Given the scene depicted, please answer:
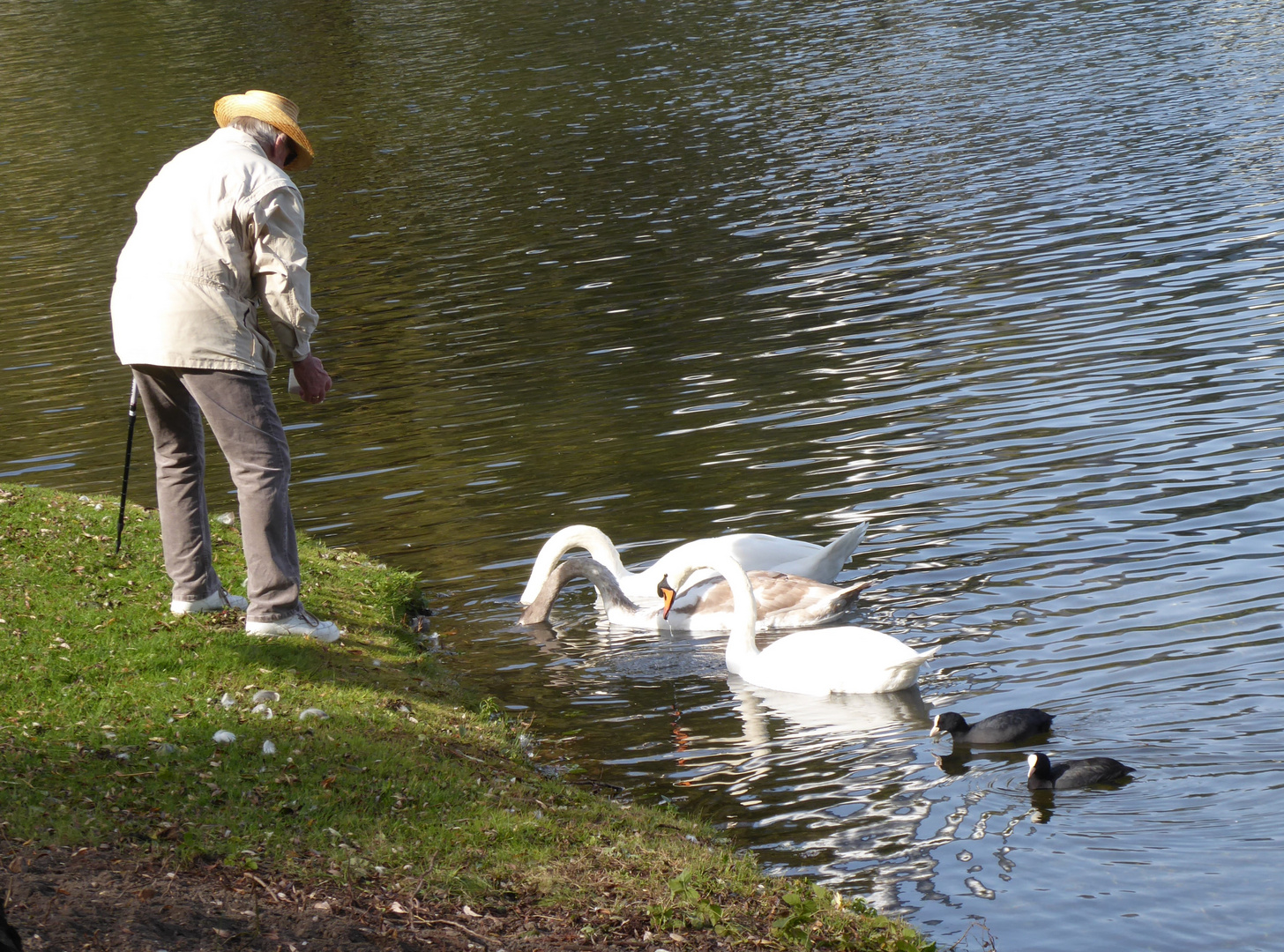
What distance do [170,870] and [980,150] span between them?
25.6 meters

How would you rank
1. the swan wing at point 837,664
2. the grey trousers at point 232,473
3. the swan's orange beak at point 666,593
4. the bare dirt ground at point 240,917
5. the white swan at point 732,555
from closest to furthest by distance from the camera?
the bare dirt ground at point 240,917 < the grey trousers at point 232,473 < the swan wing at point 837,664 < the swan's orange beak at point 666,593 < the white swan at point 732,555

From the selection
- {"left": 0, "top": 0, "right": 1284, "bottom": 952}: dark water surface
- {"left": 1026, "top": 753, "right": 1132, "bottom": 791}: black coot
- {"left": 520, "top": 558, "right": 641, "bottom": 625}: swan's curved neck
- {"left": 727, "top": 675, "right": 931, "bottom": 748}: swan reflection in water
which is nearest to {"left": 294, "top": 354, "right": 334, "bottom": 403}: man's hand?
{"left": 0, "top": 0, "right": 1284, "bottom": 952}: dark water surface

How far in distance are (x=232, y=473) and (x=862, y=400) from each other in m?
9.04

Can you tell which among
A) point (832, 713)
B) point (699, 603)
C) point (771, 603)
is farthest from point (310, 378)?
point (771, 603)

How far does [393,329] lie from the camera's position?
21.2 m

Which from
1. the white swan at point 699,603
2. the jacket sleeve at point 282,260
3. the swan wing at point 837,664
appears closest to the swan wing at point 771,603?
the white swan at point 699,603

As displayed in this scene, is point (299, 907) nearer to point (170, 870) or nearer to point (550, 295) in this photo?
point (170, 870)

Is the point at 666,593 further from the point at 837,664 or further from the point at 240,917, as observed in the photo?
the point at 240,917

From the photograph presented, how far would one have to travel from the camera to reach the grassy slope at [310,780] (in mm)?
6277

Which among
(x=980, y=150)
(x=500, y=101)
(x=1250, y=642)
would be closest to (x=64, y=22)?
(x=500, y=101)

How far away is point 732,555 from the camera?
11203 millimetres

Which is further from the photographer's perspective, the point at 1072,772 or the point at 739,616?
the point at 739,616

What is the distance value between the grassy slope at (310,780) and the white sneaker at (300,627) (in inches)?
2.9

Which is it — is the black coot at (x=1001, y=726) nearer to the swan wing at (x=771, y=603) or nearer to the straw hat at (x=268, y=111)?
the swan wing at (x=771, y=603)
